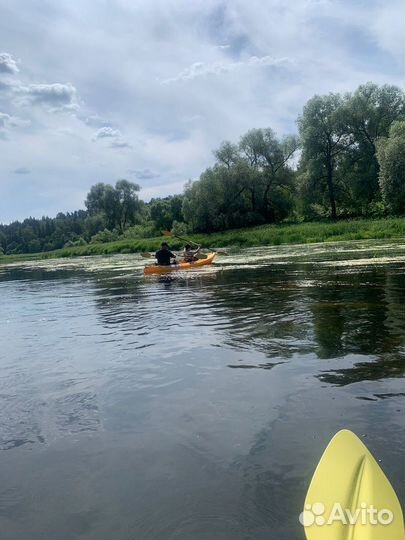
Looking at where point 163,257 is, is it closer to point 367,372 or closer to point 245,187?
point 367,372

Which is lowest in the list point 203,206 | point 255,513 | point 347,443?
point 255,513

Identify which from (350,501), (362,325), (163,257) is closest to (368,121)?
(163,257)

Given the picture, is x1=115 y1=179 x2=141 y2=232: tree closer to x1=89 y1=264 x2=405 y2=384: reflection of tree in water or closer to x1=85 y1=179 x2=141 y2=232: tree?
x1=85 y1=179 x2=141 y2=232: tree

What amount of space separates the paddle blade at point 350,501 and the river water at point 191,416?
0.20 m

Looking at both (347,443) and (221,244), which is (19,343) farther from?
(221,244)

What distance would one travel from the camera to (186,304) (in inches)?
496

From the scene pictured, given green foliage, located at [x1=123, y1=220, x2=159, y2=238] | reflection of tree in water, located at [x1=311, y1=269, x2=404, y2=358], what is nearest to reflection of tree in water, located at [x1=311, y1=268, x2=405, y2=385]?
reflection of tree in water, located at [x1=311, y1=269, x2=404, y2=358]

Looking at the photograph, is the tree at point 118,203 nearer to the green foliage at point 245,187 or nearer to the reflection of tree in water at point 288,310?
the green foliage at point 245,187

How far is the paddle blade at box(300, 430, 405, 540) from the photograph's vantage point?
2857 mm

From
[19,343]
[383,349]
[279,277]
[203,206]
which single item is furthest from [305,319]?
[203,206]

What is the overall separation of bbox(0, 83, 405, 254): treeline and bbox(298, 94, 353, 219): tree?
89mm

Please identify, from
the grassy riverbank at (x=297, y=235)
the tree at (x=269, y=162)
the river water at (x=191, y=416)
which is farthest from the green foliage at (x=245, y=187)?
the river water at (x=191, y=416)

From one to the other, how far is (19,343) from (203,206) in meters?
44.8

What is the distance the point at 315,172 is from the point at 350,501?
4539 cm
